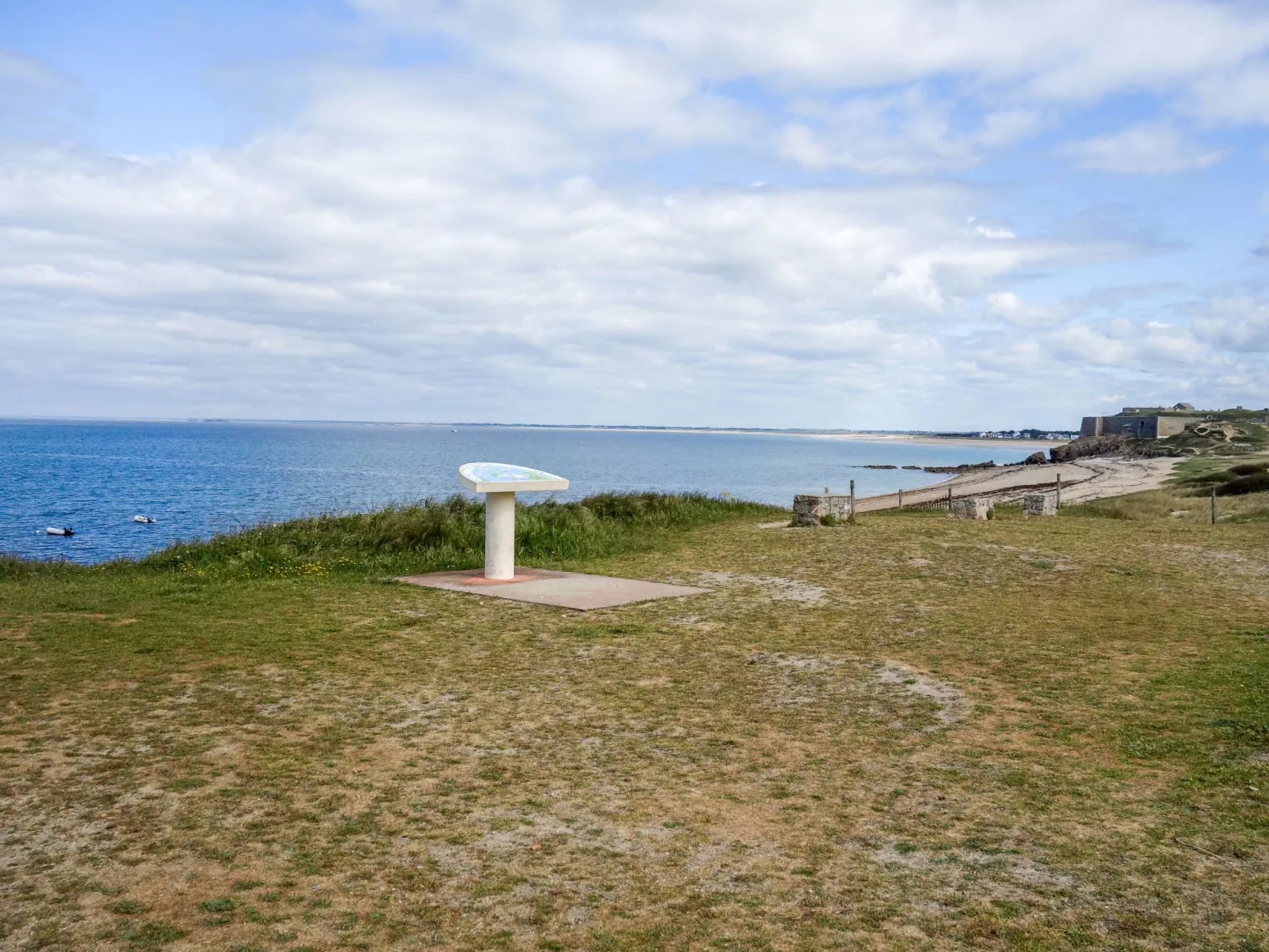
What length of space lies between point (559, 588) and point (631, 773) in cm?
685

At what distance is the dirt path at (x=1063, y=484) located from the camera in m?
49.1

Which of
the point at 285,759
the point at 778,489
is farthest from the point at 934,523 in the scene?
the point at 778,489

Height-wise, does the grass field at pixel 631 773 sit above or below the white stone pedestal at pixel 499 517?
below

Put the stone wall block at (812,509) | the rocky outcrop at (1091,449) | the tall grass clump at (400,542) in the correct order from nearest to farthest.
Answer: the tall grass clump at (400,542) → the stone wall block at (812,509) → the rocky outcrop at (1091,449)

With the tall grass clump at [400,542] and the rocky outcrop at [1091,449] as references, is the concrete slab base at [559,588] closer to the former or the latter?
the tall grass clump at [400,542]

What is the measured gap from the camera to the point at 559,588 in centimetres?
1256

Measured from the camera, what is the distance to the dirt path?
4906 cm

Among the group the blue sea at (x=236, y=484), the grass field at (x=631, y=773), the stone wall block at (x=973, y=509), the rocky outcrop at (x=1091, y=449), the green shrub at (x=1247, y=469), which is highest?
the rocky outcrop at (x=1091, y=449)

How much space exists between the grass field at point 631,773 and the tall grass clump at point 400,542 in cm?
249

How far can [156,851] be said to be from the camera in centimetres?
455

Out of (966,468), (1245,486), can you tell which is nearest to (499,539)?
(1245,486)

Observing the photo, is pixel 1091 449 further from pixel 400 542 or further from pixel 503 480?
pixel 503 480

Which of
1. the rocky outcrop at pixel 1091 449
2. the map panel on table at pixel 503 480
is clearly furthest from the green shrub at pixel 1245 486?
the rocky outcrop at pixel 1091 449

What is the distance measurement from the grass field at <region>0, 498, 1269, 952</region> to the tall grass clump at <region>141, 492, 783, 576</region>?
98.1 inches
